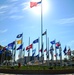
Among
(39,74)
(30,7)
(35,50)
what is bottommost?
(39,74)

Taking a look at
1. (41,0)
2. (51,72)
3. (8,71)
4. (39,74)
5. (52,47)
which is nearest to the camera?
(39,74)

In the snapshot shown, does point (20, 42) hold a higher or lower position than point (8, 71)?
higher

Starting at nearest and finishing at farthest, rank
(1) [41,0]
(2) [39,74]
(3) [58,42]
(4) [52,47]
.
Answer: (2) [39,74] < (1) [41,0] < (3) [58,42] < (4) [52,47]

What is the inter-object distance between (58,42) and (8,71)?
22112 millimetres

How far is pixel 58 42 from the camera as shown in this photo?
56438mm

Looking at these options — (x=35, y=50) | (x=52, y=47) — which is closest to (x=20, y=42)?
(x=35, y=50)

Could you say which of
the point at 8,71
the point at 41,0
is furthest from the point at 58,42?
the point at 8,71

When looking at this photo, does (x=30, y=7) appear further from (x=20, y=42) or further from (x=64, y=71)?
(x=20, y=42)

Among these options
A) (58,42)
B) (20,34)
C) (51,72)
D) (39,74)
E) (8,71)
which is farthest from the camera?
(58,42)

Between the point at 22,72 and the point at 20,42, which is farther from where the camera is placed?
the point at 20,42

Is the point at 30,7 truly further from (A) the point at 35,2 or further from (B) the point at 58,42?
(B) the point at 58,42

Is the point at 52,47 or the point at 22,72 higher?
the point at 52,47

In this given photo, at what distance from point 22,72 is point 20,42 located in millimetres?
16624

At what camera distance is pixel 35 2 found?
38.0 m
